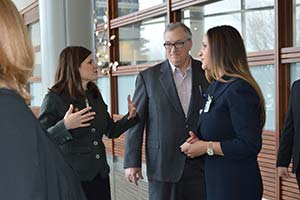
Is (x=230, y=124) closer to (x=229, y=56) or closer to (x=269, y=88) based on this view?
(x=229, y=56)

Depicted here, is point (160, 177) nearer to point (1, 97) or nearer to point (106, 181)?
point (106, 181)

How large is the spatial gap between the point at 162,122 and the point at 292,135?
94 centimetres

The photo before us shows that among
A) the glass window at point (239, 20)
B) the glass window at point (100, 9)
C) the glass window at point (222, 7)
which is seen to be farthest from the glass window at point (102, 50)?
the glass window at point (222, 7)

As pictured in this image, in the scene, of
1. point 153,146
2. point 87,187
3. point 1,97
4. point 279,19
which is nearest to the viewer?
point 1,97

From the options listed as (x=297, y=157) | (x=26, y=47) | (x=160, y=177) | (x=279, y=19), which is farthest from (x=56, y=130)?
(x=279, y=19)

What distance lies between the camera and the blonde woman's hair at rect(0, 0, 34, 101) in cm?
114

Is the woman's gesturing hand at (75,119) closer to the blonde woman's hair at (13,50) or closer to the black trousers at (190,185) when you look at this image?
the black trousers at (190,185)

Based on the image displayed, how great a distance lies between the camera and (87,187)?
2879mm

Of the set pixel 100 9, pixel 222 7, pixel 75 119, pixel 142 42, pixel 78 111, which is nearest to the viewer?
pixel 75 119

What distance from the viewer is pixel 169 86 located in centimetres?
309

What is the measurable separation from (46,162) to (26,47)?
299 mm

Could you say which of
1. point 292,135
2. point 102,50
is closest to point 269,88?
point 292,135

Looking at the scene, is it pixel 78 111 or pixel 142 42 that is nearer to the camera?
pixel 78 111

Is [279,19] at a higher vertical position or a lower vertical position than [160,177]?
higher
